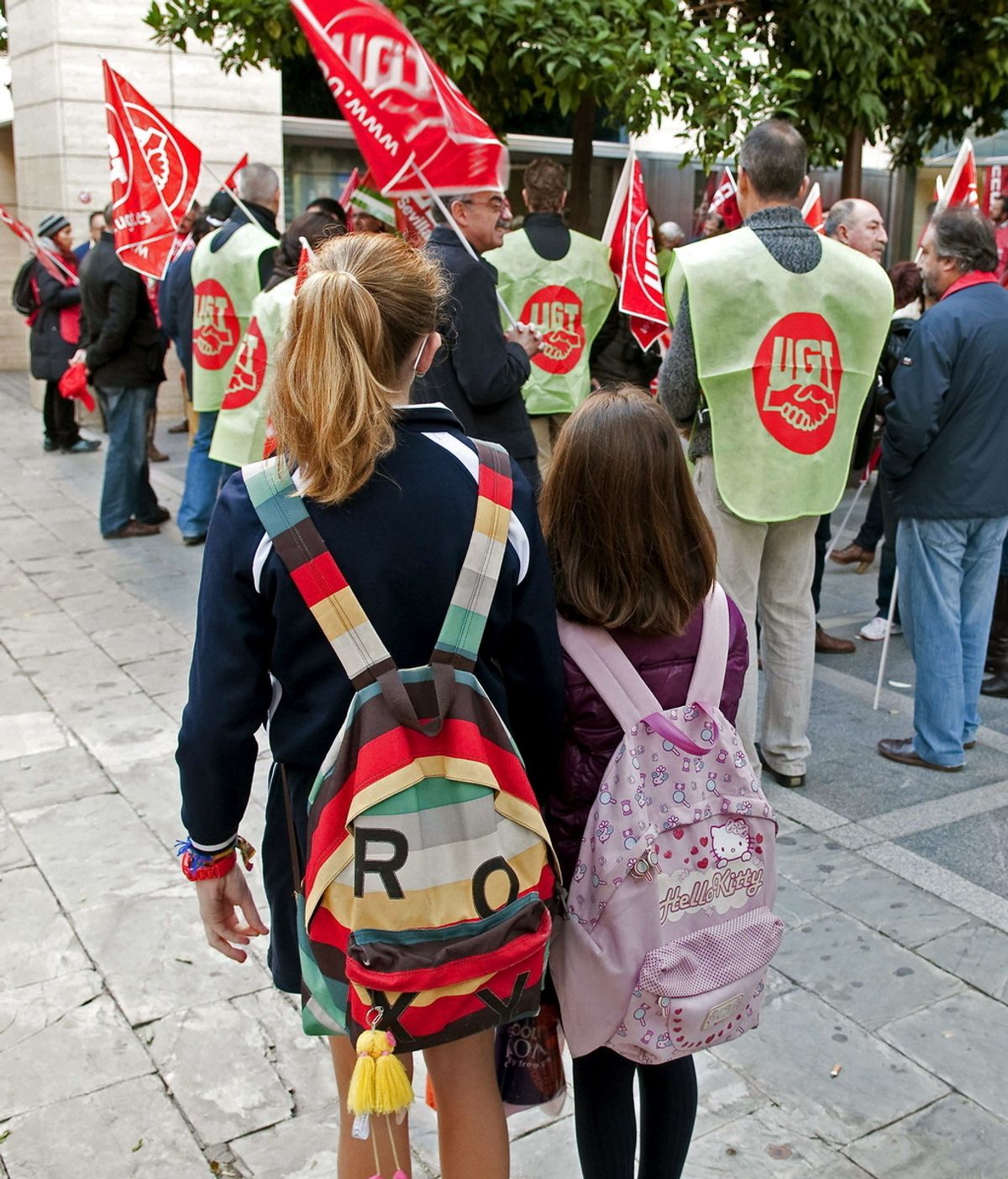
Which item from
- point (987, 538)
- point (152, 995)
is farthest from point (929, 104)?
point (152, 995)

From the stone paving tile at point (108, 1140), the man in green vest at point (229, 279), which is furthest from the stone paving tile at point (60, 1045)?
the man in green vest at point (229, 279)

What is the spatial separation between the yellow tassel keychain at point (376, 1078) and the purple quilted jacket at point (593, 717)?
491 millimetres

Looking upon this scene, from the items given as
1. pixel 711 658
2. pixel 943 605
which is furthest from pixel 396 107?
pixel 711 658

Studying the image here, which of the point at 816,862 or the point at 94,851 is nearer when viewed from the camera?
the point at 816,862

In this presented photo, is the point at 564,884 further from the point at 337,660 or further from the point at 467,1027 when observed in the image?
the point at 337,660

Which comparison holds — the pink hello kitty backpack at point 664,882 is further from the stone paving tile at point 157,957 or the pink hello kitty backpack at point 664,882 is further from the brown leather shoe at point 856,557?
the brown leather shoe at point 856,557

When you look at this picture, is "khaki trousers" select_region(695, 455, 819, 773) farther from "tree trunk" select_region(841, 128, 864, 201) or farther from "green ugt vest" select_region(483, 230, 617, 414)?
"tree trunk" select_region(841, 128, 864, 201)

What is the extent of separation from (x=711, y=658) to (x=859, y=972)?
1628 mm

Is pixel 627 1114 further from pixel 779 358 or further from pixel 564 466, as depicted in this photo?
pixel 779 358

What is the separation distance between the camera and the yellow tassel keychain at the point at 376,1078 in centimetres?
190

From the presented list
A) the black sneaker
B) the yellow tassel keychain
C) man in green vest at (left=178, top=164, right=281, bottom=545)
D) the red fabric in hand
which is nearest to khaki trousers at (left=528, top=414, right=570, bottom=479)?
man in green vest at (left=178, top=164, right=281, bottom=545)

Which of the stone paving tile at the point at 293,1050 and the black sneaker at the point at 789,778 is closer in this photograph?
the stone paving tile at the point at 293,1050

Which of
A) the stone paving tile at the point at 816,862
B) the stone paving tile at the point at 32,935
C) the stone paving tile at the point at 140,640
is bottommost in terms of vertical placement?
the stone paving tile at the point at 140,640

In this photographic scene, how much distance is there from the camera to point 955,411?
452 centimetres
